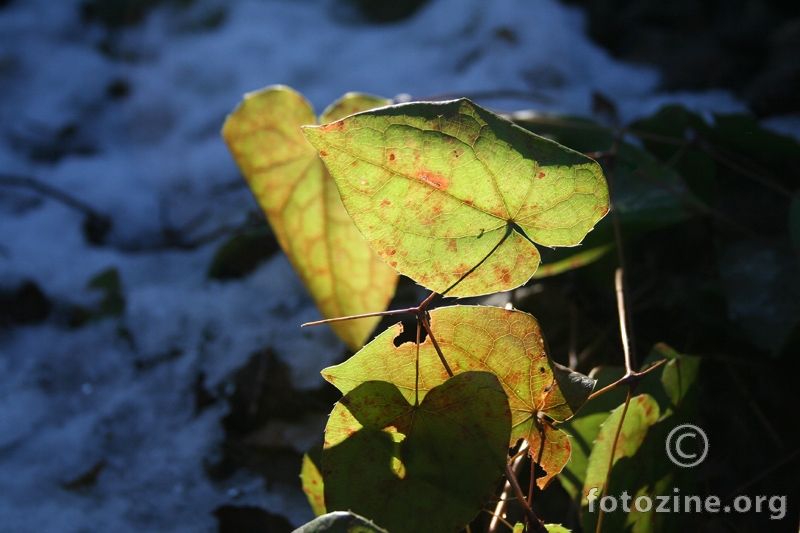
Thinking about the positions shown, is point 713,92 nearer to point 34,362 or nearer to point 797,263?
point 797,263

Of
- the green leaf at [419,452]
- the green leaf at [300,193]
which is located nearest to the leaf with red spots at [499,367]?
the green leaf at [419,452]

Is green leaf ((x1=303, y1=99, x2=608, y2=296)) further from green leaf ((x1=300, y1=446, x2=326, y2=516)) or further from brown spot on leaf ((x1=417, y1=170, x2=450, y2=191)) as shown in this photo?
green leaf ((x1=300, y1=446, x2=326, y2=516))

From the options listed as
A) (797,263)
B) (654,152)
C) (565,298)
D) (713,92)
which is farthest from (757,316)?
(713,92)

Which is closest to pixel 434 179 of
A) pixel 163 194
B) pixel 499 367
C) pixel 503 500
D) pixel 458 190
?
pixel 458 190

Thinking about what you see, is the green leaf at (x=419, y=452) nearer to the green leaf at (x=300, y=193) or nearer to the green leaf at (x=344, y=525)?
the green leaf at (x=344, y=525)

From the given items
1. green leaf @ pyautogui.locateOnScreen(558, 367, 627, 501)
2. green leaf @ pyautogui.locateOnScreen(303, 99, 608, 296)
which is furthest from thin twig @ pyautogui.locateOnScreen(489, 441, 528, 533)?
green leaf @ pyautogui.locateOnScreen(303, 99, 608, 296)
